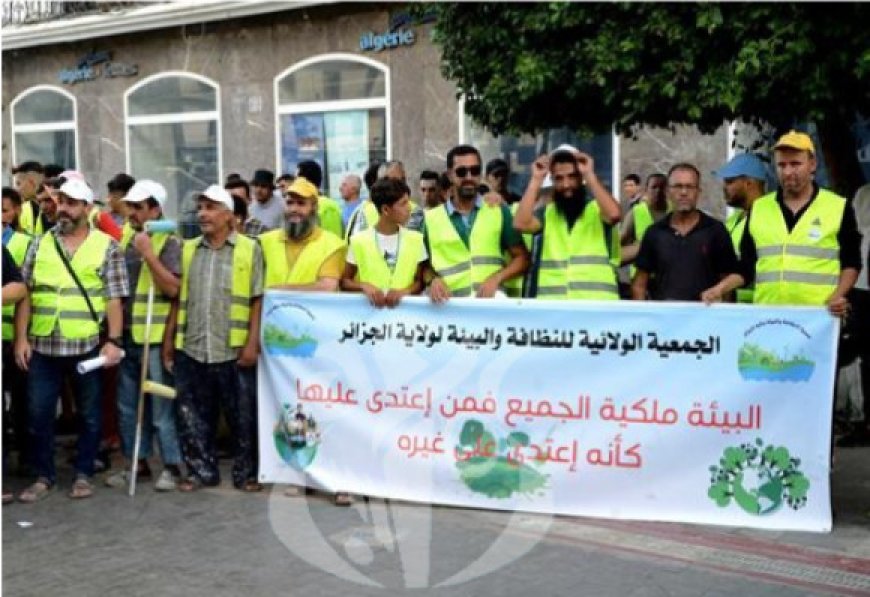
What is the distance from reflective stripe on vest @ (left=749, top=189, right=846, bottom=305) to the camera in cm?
635

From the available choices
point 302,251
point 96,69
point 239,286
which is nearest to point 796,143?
point 302,251

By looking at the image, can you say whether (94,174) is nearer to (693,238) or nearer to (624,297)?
(624,297)

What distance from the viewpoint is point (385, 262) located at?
Result: 277 inches

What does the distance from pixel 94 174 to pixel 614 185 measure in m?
11.1

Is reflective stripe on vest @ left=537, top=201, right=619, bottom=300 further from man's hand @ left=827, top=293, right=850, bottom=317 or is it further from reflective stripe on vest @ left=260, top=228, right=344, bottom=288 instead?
reflective stripe on vest @ left=260, top=228, right=344, bottom=288

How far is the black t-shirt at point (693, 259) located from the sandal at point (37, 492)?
164 inches

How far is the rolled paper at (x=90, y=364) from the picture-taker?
7.04 metres

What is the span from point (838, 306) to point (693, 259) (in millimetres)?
915

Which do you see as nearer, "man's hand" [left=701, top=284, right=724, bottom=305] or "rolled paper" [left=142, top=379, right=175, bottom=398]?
"man's hand" [left=701, top=284, right=724, bottom=305]

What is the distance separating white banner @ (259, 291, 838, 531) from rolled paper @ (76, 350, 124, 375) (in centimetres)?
102

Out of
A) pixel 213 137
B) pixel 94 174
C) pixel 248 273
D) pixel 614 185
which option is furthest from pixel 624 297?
pixel 94 174

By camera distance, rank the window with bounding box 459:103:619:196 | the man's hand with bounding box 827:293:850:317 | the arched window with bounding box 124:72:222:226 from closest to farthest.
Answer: the man's hand with bounding box 827:293:850:317 < the window with bounding box 459:103:619:196 < the arched window with bounding box 124:72:222:226

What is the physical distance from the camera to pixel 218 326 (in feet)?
23.9

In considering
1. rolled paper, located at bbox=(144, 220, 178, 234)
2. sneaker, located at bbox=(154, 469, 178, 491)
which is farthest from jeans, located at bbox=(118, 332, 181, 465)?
rolled paper, located at bbox=(144, 220, 178, 234)
